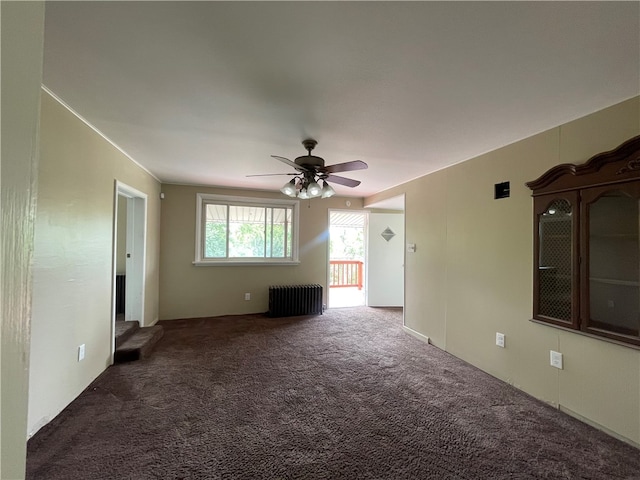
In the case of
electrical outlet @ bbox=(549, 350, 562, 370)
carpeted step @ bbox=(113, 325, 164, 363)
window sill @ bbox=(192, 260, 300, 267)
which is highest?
window sill @ bbox=(192, 260, 300, 267)

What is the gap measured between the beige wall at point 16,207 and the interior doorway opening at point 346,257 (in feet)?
21.1

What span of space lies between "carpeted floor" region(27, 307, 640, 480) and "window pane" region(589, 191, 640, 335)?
83 cm

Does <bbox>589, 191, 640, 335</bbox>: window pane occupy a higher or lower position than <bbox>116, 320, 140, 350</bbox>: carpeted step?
higher

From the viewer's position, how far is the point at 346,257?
8766mm

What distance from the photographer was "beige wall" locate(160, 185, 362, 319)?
4.63m

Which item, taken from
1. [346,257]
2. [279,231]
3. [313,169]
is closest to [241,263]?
[279,231]

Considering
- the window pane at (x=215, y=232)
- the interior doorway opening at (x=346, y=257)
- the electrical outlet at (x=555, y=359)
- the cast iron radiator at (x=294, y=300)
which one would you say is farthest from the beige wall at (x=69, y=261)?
the interior doorway opening at (x=346, y=257)

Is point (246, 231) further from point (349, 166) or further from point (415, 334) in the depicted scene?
point (415, 334)

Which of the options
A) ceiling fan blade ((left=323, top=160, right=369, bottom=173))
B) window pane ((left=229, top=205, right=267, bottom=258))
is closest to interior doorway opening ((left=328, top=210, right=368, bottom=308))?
window pane ((left=229, top=205, right=267, bottom=258))

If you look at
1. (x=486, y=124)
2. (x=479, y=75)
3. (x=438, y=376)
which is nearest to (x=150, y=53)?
(x=479, y=75)

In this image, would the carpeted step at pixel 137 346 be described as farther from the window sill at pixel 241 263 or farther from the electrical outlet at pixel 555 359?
the electrical outlet at pixel 555 359

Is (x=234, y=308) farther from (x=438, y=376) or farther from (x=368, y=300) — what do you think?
(x=438, y=376)

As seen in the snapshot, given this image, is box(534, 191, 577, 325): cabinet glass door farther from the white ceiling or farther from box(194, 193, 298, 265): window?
box(194, 193, 298, 265): window

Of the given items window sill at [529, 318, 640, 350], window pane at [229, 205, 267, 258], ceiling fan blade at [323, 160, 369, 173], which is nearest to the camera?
window sill at [529, 318, 640, 350]
